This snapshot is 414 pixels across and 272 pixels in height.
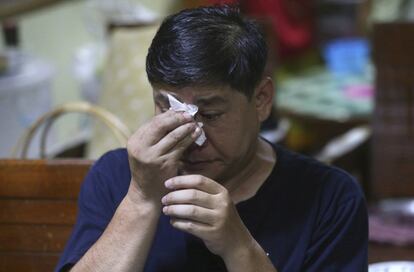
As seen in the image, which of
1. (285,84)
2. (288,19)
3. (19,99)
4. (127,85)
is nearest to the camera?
(127,85)

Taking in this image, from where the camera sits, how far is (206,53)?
4.29 ft

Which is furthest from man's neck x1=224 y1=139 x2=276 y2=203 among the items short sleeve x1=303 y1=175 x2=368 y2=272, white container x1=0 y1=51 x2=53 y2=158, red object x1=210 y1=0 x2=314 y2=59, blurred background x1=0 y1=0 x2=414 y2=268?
red object x1=210 y1=0 x2=314 y2=59

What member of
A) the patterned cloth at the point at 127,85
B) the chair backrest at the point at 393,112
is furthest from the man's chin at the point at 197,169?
the chair backrest at the point at 393,112

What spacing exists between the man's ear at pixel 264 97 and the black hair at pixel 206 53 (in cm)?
3

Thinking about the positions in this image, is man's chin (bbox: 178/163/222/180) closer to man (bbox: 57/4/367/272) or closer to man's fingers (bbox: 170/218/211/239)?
man (bbox: 57/4/367/272)

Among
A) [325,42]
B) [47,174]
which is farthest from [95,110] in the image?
[325,42]

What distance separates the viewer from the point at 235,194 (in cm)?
147

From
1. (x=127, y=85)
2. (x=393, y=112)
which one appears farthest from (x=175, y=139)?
(x=393, y=112)

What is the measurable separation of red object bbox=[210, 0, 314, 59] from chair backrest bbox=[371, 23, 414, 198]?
157 cm

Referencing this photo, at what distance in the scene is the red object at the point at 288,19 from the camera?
4.26m

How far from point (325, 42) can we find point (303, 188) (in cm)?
343

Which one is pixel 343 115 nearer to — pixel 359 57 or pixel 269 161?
pixel 359 57

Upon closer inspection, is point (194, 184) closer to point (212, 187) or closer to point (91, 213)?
point (212, 187)

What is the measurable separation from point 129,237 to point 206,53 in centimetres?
33
